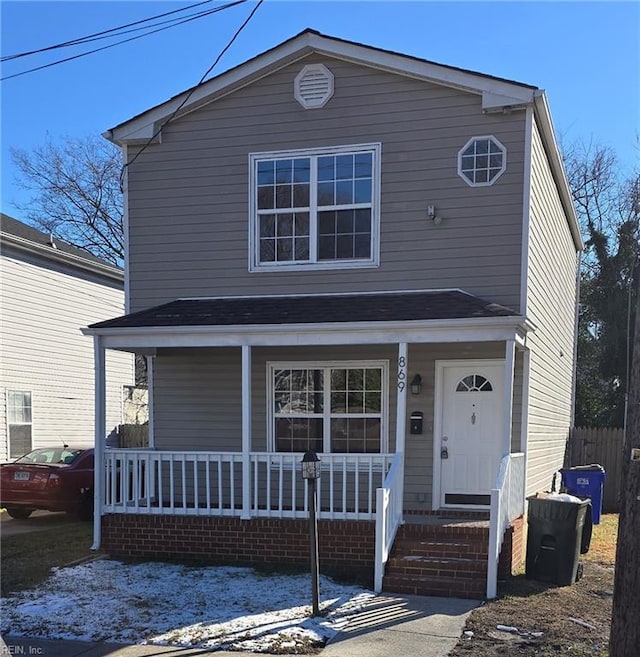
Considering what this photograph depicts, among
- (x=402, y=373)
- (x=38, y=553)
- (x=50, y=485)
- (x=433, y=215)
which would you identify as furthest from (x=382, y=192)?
(x=50, y=485)

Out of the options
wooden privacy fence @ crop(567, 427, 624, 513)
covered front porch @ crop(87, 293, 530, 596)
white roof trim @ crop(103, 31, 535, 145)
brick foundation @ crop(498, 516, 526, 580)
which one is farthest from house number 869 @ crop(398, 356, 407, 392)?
wooden privacy fence @ crop(567, 427, 624, 513)

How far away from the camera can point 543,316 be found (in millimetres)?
10570

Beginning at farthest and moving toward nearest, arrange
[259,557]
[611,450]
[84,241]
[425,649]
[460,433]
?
[84,241]
[611,450]
[460,433]
[259,557]
[425,649]

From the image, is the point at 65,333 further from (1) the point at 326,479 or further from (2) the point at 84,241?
(2) the point at 84,241

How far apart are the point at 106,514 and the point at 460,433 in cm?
493

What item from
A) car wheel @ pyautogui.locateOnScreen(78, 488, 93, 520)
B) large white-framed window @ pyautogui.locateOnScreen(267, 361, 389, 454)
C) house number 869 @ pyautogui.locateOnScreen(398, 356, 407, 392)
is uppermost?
house number 869 @ pyautogui.locateOnScreen(398, 356, 407, 392)

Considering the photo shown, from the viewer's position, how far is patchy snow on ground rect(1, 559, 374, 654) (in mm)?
5625

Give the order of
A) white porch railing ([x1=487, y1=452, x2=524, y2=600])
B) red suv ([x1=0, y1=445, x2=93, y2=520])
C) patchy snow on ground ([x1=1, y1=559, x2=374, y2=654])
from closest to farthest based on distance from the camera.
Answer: patchy snow on ground ([x1=1, y1=559, x2=374, y2=654]) → white porch railing ([x1=487, y1=452, x2=524, y2=600]) → red suv ([x1=0, y1=445, x2=93, y2=520])

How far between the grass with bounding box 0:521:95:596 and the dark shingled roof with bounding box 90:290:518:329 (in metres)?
3.10

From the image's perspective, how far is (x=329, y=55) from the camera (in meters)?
9.29

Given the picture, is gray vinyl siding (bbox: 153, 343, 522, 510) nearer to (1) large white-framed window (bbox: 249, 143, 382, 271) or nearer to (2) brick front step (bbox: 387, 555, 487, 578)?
(1) large white-framed window (bbox: 249, 143, 382, 271)

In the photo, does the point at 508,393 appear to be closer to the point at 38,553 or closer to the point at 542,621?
the point at 542,621

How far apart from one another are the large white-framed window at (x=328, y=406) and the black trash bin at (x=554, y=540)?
7.94 feet

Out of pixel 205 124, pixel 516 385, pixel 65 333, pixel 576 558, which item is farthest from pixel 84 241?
pixel 576 558
